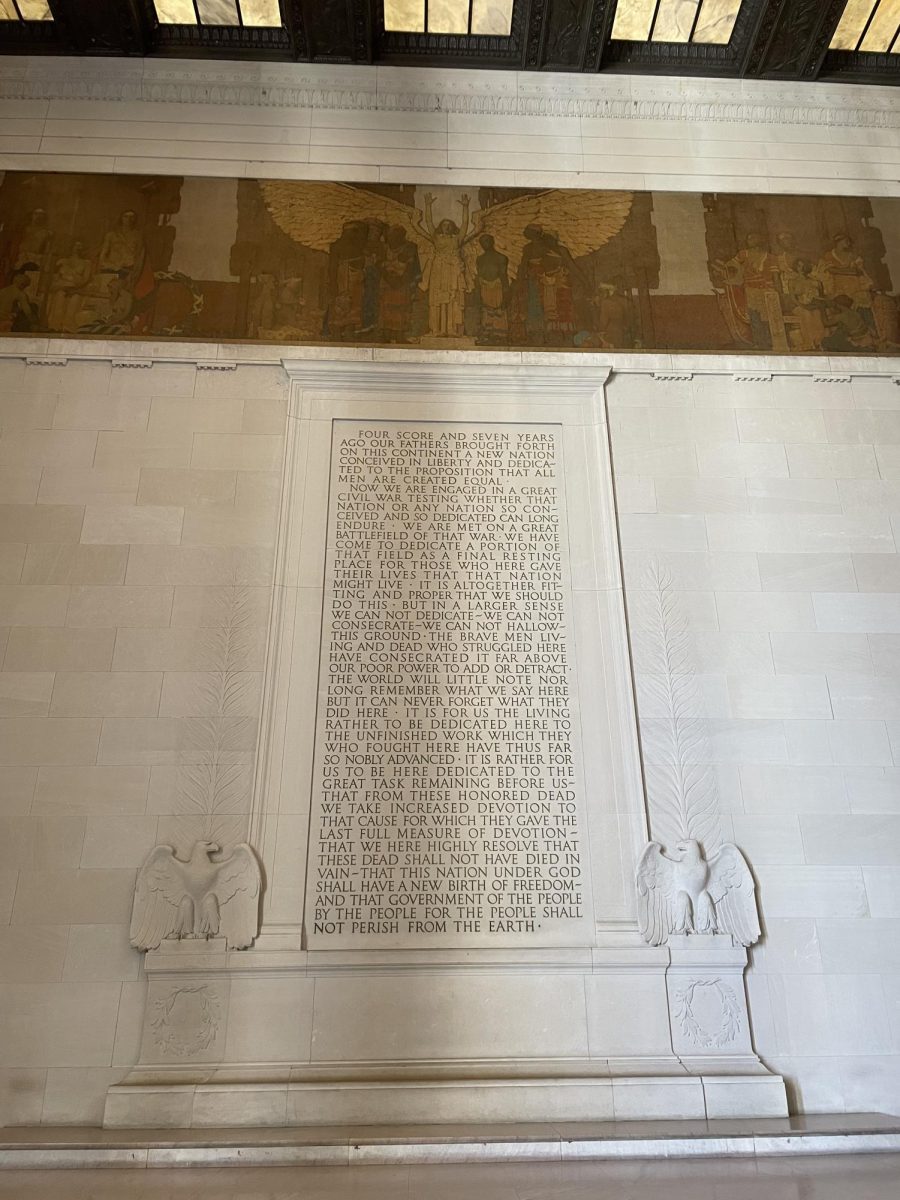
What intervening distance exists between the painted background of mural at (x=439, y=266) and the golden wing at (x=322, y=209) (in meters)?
0.02

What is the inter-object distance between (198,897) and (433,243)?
6.71 metres

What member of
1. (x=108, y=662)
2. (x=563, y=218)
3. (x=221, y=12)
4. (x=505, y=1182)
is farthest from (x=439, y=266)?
(x=505, y=1182)

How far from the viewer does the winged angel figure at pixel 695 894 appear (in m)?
6.75

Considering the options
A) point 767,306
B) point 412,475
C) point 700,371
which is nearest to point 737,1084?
point 412,475

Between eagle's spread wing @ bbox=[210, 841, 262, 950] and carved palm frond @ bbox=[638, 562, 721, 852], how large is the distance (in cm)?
312

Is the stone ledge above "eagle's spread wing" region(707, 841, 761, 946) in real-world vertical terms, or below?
below

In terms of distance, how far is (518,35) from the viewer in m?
9.80

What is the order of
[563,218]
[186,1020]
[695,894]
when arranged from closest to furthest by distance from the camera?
[186,1020] → [695,894] → [563,218]

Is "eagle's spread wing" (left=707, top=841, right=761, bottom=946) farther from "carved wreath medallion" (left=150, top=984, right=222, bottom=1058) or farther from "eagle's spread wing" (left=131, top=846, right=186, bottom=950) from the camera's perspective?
"eagle's spread wing" (left=131, top=846, right=186, bottom=950)

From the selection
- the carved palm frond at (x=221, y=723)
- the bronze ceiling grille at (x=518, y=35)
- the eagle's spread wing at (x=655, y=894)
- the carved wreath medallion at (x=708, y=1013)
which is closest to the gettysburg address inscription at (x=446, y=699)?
the eagle's spread wing at (x=655, y=894)

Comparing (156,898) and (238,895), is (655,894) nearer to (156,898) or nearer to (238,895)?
(238,895)

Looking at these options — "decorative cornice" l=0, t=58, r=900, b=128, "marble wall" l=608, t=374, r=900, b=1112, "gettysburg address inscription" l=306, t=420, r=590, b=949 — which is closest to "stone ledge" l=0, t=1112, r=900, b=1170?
"marble wall" l=608, t=374, r=900, b=1112

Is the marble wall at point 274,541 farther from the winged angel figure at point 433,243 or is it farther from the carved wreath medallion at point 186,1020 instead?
the winged angel figure at point 433,243

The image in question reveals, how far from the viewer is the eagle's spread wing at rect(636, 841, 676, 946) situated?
22.1 feet
